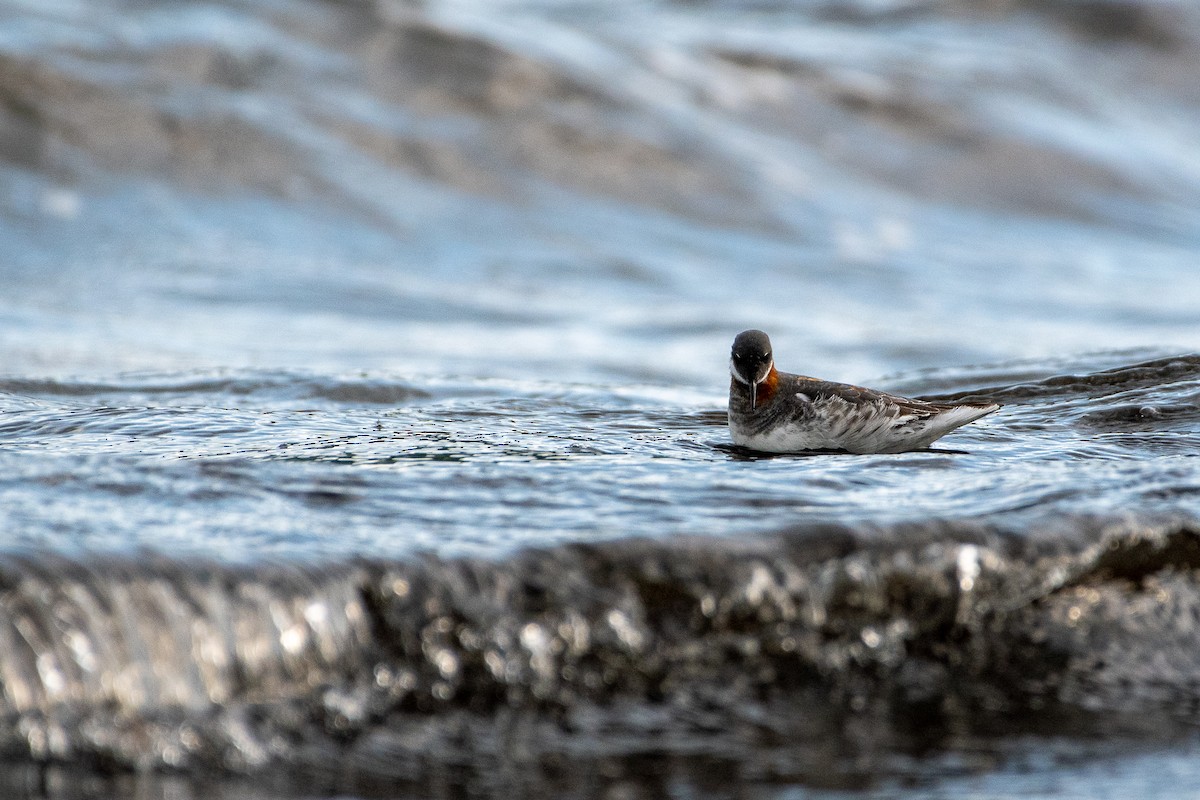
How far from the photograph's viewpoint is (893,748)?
3455mm

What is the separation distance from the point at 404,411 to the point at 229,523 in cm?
258

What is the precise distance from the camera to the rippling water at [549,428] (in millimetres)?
3387

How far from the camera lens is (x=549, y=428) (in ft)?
20.1

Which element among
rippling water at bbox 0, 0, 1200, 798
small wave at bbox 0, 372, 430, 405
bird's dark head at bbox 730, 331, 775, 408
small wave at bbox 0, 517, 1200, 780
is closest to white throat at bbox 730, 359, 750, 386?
bird's dark head at bbox 730, 331, 775, 408

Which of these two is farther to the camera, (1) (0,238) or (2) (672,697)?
(1) (0,238)

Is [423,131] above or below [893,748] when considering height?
above

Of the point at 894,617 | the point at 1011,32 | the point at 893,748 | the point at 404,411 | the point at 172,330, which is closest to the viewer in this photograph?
the point at 893,748

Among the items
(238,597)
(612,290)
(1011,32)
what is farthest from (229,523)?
(1011,32)

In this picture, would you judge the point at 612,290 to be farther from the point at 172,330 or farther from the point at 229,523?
the point at 229,523

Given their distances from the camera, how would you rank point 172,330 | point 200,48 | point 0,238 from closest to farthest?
point 172,330 < point 0,238 < point 200,48

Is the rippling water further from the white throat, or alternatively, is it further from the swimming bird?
the white throat

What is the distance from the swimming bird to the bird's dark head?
0.20ft

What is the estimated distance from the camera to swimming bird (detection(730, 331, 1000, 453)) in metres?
5.77

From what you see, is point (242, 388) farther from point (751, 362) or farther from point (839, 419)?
point (839, 419)
